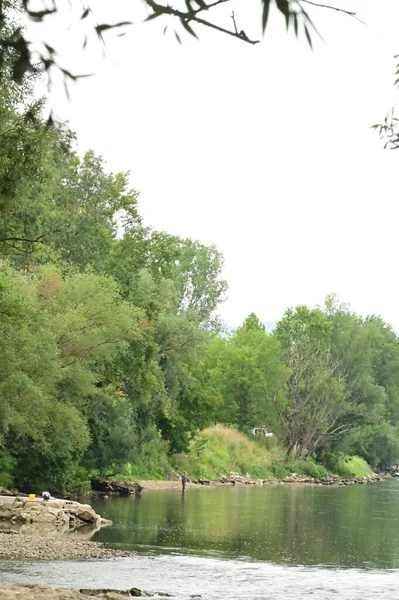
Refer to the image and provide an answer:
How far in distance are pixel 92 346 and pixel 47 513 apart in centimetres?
726

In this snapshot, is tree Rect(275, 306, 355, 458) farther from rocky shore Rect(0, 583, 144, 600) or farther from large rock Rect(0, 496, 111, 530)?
rocky shore Rect(0, 583, 144, 600)

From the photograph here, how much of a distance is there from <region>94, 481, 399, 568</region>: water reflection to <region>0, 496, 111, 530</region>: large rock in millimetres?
1286

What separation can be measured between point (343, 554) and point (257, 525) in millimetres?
7226

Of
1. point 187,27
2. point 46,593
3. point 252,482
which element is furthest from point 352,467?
point 187,27

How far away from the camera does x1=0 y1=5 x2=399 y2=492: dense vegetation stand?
18.9 meters

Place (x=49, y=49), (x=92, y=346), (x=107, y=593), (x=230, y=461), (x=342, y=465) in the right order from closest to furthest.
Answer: (x=49, y=49) < (x=107, y=593) < (x=92, y=346) < (x=230, y=461) < (x=342, y=465)

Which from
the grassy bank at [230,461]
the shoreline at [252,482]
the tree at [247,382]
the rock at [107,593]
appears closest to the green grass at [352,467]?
the grassy bank at [230,461]

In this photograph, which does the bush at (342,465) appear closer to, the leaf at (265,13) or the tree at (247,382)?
the tree at (247,382)

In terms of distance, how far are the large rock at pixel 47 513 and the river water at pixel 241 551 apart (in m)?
1.47

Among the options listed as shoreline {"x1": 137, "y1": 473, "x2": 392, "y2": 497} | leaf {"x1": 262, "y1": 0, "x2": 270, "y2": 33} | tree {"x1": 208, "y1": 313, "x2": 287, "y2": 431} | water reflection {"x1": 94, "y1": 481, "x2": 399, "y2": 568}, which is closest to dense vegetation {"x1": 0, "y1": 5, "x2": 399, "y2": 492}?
tree {"x1": 208, "y1": 313, "x2": 287, "y2": 431}

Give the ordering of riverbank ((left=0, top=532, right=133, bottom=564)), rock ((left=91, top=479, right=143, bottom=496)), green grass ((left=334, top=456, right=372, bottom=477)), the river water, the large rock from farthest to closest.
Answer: green grass ((left=334, top=456, right=372, bottom=477)) < rock ((left=91, top=479, right=143, bottom=496)) < the large rock < riverbank ((left=0, top=532, right=133, bottom=564)) < the river water

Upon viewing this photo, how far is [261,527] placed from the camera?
34.6 metres

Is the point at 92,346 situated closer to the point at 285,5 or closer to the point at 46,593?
A: the point at 46,593

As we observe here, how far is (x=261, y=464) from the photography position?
74.2 metres
